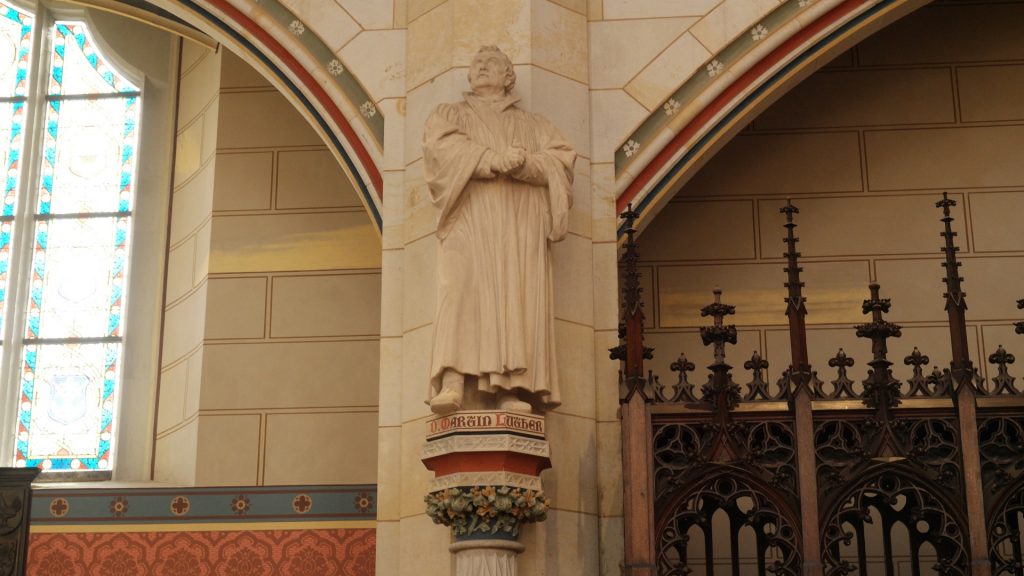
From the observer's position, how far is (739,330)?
991 cm

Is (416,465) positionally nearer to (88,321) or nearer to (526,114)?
(526,114)

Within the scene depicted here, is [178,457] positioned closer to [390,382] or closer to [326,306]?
[326,306]

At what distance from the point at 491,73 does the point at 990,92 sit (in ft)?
11.7

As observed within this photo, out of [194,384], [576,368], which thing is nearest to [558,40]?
[576,368]

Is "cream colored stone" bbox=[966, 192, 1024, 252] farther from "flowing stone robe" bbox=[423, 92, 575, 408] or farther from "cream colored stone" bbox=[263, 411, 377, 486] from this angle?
"cream colored stone" bbox=[263, 411, 377, 486]

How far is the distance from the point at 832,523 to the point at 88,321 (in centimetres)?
523

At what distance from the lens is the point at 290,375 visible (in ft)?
33.8

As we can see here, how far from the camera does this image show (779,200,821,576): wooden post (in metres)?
7.61

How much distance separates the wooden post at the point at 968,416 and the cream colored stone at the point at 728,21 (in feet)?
5.44

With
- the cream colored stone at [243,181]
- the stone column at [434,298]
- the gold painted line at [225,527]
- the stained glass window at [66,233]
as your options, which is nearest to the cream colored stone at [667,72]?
the stone column at [434,298]

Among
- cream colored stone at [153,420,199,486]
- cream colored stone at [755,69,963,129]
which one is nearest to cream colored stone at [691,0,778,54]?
cream colored stone at [755,69,963,129]

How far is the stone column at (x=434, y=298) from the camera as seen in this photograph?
8.04 metres

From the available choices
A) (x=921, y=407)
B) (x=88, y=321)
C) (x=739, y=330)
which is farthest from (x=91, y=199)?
(x=921, y=407)

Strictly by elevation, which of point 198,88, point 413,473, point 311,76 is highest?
point 198,88
